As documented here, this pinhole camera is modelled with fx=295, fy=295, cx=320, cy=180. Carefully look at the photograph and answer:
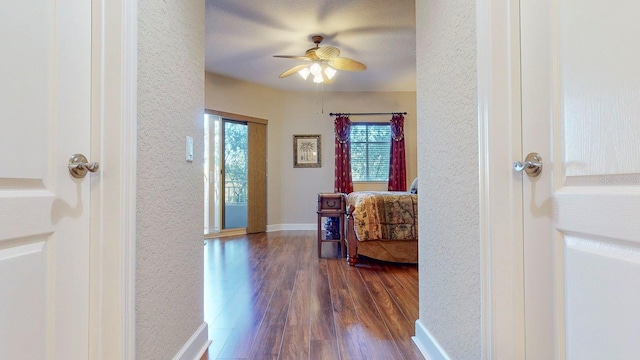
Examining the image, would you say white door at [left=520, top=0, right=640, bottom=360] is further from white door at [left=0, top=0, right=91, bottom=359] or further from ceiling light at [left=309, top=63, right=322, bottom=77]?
ceiling light at [left=309, top=63, right=322, bottom=77]

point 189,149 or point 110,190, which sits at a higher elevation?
point 189,149

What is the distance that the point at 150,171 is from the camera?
3.52 feet

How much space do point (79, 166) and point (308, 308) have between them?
158 cm

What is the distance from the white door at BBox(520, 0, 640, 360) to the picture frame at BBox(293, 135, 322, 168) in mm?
4766

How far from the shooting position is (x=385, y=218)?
3.10m

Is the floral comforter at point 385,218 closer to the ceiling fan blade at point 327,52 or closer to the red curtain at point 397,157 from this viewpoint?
the ceiling fan blade at point 327,52

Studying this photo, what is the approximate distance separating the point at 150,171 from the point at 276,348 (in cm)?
106

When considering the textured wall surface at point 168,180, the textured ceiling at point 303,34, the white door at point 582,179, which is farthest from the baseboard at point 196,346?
the textured ceiling at point 303,34

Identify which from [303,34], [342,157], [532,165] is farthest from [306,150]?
[532,165]

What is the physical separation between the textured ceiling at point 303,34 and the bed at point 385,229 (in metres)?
1.86

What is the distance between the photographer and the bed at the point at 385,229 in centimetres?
305

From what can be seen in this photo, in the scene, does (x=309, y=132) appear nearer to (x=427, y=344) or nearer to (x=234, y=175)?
(x=234, y=175)

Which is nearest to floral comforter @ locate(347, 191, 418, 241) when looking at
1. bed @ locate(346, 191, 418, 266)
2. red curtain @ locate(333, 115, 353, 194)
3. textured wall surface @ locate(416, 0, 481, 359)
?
bed @ locate(346, 191, 418, 266)

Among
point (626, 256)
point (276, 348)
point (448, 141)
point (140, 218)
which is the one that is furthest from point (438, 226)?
point (140, 218)
